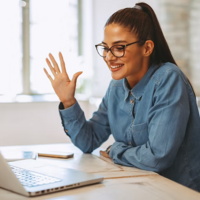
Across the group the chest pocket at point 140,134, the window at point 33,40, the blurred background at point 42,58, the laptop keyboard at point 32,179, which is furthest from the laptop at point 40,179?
the window at point 33,40

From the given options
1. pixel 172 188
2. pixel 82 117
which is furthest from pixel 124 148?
pixel 172 188

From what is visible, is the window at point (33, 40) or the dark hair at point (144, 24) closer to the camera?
the dark hair at point (144, 24)

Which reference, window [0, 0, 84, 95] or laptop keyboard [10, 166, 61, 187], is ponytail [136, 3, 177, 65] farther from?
window [0, 0, 84, 95]

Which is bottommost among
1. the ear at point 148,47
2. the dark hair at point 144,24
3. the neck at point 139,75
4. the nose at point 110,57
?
the neck at point 139,75

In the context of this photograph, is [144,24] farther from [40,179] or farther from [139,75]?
[40,179]

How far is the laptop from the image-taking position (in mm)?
856

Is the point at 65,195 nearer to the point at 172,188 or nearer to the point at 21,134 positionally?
the point at 172,188

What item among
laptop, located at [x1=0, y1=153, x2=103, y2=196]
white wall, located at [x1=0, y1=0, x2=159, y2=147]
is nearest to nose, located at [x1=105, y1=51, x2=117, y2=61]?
laptop, located at [x1=0, y1=153, x2=103, y2=196]

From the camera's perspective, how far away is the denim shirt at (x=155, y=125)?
1238 mm

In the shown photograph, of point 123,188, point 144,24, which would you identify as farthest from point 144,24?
point 123,188

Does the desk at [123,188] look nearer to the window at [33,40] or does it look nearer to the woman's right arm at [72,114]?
the woman's right arm at [72,114]

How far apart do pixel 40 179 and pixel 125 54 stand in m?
0.66

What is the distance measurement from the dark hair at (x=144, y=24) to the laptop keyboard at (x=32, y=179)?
2.32 feet

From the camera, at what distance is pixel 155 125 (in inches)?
49.8
